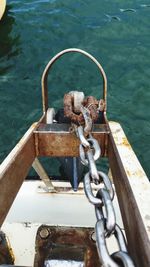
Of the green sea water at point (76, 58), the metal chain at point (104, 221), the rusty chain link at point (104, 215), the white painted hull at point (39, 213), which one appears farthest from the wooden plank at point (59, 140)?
the green sea water at point (76, 58)

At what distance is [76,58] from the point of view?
383 inches

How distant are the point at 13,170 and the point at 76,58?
7.83 meters

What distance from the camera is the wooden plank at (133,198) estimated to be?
55.5 inches

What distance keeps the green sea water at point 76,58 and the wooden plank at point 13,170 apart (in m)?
4.29

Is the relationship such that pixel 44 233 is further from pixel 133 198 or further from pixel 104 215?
pixel 104 215

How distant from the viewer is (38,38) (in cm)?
1083

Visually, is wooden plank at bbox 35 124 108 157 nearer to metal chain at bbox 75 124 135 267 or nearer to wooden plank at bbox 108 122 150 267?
wooden plank at bbox 108 122 150 267

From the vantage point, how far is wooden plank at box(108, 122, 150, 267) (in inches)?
55.5

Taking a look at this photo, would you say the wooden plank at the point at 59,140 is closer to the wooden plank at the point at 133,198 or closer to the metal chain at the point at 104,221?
the wooden plank at the point at 133,198

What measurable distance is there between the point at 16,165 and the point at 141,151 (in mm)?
4954

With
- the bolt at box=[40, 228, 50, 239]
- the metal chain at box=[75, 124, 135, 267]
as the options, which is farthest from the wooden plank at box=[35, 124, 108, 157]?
the metal chain at box=[75, 124, 135, 267]

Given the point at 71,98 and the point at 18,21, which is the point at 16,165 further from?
the point at 18,21

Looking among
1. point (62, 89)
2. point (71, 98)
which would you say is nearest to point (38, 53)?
point (62, 89)

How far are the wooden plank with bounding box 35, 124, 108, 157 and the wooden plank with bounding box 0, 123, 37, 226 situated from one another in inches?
3.5
